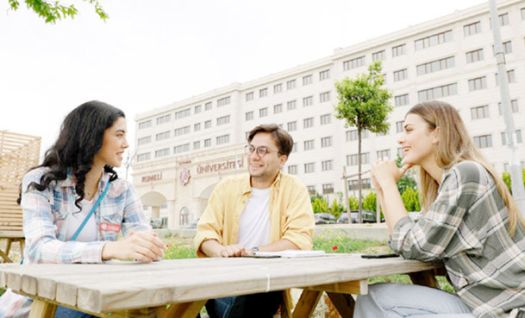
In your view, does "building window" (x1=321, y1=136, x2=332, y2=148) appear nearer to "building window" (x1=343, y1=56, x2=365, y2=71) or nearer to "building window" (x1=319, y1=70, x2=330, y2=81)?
"building window" (x1=319, y1=70, x2=330, y2=81)

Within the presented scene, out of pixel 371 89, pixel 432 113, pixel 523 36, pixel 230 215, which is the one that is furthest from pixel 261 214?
pixel 523 36

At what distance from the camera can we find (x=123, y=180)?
2355mm

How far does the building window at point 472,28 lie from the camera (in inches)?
1302

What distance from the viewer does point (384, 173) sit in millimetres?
2316

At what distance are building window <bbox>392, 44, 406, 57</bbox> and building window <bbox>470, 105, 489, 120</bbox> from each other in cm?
786

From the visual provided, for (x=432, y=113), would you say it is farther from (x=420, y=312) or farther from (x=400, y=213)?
(x=420, y=312)

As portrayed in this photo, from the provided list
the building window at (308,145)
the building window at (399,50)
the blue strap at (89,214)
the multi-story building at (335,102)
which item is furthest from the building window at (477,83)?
the blue strap at (89,214)

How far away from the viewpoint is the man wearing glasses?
279 centimetres

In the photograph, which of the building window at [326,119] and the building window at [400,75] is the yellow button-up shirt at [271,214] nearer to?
the building window at [400,75]

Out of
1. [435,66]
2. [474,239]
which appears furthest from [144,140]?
[474,239]

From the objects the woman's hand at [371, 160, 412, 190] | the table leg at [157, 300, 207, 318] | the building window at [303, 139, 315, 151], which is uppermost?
the building window at [303, 139, 315, 151]

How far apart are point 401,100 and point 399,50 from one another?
445 centimetres

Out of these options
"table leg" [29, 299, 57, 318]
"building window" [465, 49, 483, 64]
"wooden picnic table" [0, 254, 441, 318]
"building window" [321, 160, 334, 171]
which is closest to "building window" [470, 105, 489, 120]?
"building window" [465, 49, 483, 64]

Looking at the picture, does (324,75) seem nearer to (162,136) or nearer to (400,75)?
(400,75)
